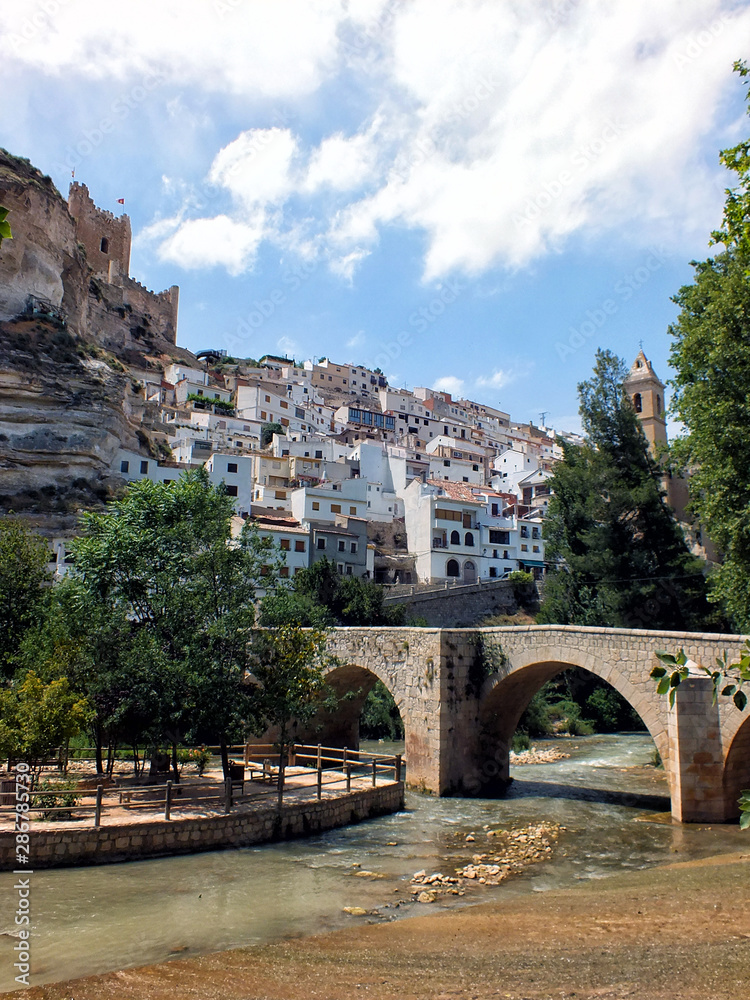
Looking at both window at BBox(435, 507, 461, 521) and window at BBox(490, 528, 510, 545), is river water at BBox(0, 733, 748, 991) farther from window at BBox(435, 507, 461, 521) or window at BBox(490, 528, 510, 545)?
window at BBox(490, 528, 510, 545)

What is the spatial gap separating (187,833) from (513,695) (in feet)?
28.0

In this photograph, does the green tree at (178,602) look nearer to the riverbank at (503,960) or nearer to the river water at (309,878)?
the river water at (309,878)

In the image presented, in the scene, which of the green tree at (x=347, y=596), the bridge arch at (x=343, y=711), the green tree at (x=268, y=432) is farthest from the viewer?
the green tree at (x=268, y=432)

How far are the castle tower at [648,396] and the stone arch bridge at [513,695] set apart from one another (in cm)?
3218

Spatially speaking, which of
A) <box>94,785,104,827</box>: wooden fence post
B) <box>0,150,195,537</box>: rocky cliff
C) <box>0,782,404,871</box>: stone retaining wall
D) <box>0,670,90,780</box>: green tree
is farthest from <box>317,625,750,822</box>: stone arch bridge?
<box>0,150,195,537</box>: rocky cliff

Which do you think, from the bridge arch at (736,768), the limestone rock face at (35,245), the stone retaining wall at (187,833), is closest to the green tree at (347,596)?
the stone retaining wall at (187,833)

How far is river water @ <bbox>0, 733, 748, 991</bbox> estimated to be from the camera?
788cm

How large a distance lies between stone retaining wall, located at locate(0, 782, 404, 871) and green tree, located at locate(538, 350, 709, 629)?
1765 centimetres

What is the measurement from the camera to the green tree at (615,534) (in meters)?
28.7

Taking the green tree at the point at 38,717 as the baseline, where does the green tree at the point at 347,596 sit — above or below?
above

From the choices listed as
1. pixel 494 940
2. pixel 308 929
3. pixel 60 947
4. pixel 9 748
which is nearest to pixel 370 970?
pixel 494 940

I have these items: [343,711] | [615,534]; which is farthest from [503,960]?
[615,534]

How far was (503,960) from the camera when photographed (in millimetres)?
6504

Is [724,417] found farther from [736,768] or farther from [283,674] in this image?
[283,674]
